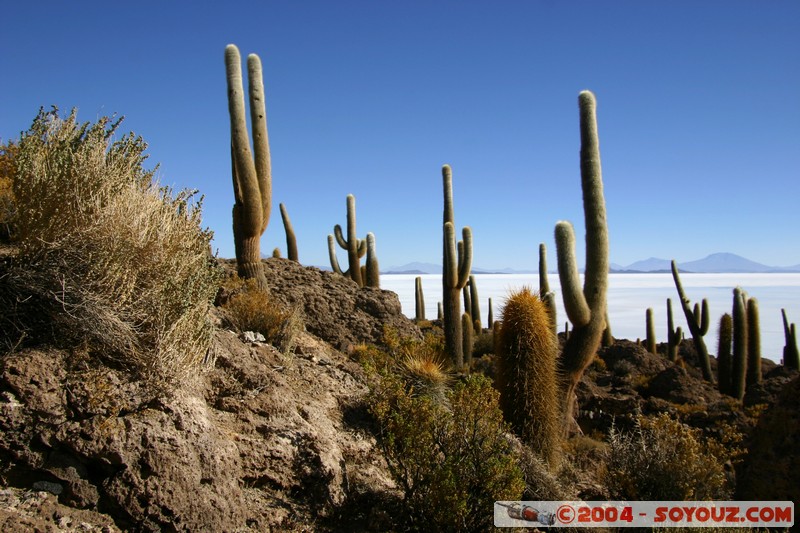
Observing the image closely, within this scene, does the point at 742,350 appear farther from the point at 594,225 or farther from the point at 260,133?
the point at 260,133

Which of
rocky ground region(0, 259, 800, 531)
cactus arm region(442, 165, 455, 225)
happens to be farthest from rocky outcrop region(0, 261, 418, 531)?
cactus arm region(442, 165, 455, 225)

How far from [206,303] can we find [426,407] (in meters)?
2.22

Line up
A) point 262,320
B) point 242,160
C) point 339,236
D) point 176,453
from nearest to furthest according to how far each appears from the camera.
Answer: point 176,453
point 262,320
point 242,160
point 339,236

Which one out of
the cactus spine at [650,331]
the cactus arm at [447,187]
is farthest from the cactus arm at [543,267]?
the cactus spine at [650,331]

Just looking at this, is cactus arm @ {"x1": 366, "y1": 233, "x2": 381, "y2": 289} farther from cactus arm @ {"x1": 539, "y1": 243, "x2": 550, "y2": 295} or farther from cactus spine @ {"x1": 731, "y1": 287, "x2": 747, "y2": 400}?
cactus spine @ {"x1": 731, "y1": 287, "x2": 747, "y2": 400}

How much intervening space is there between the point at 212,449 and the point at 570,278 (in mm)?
6570

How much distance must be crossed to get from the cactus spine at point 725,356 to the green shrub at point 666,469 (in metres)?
10.1

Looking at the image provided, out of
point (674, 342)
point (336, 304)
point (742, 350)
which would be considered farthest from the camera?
point (674, 342)

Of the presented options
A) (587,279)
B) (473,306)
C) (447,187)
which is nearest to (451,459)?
(587,279)

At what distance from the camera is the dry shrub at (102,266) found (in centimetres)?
430

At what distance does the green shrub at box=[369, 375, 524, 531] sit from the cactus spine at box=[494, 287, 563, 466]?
78.9 inches

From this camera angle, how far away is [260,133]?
442 inches

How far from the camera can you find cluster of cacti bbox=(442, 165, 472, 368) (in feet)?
47.5

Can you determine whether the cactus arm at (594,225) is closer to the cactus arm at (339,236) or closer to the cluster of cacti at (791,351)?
the cactus arm at (339,236)
